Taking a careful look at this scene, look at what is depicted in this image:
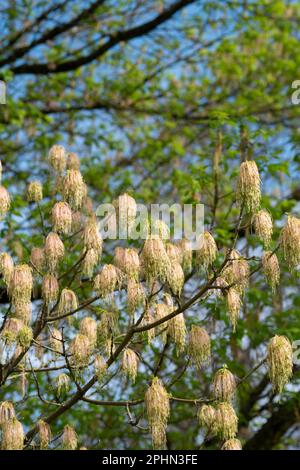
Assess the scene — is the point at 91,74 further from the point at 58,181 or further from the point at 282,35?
the point at 58,181

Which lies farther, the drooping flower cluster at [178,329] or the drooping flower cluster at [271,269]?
the drooping flower cluster at [178,329]

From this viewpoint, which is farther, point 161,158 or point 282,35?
point 282,35

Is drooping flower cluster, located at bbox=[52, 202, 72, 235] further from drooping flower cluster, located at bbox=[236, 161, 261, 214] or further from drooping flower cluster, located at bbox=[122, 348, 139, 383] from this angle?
drooping flower cluster, located at bbox=[236, 161, 261, 214]

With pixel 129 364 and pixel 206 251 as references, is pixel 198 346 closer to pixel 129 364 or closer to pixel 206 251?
pixel 129 364

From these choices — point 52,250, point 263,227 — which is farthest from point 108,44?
point 263,227

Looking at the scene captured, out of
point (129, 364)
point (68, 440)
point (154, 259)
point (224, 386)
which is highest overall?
point (154, 259)

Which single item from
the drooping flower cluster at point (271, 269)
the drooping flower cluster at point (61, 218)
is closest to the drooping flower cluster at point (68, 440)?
the drooping flower cluster at point (61, 218)

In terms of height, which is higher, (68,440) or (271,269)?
(271,269)

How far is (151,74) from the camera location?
13000mm

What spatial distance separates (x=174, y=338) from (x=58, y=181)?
4.95ft

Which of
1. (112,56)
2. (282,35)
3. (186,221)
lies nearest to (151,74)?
(112,56)

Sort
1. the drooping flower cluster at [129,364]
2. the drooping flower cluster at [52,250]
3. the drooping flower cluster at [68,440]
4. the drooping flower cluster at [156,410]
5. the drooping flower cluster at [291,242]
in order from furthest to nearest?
the drooping flower cluster at [68,440] < the drooping flower cluster at [52,250] < the drooping flower cluster at [129,364] < the drooping flower cluster at [156,410] < the drooping flower cluster at [291,242]

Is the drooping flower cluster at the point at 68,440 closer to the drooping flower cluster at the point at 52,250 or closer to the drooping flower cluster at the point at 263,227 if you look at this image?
the drooping flower cluster at the point at 52,250

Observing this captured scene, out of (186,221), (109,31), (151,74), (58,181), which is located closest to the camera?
(58,181)
